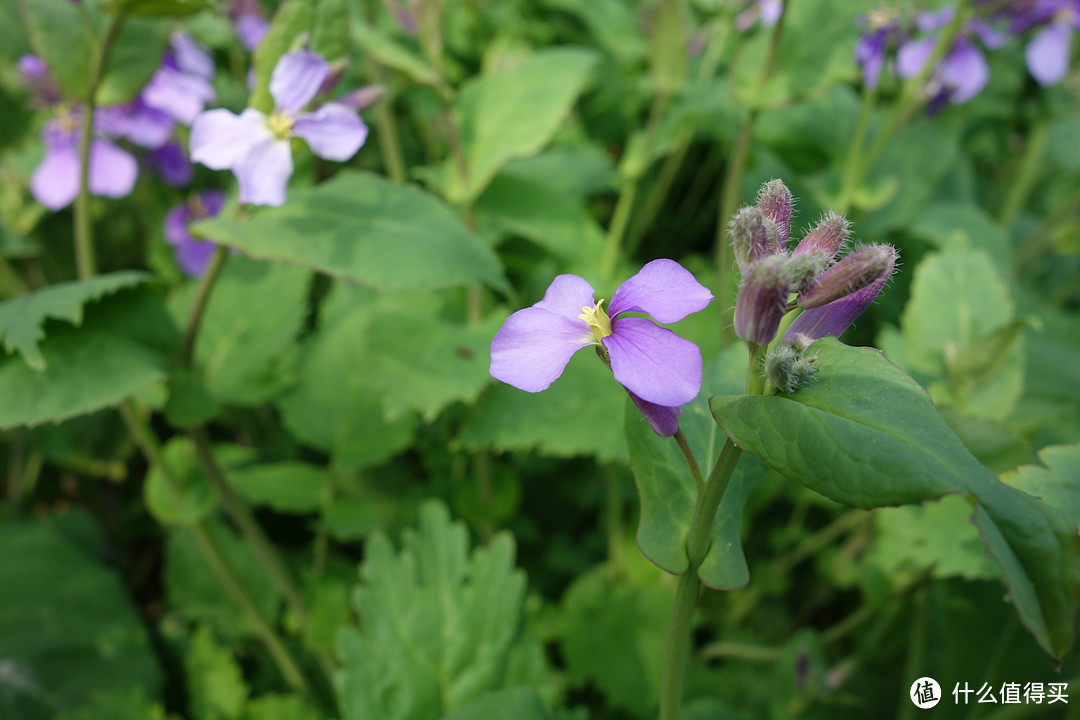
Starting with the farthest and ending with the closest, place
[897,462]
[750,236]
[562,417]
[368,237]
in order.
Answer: [562,417] → [368,237] → [750,236] → [897,462]

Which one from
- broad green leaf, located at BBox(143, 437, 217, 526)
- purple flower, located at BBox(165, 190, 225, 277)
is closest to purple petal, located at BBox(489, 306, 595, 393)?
broad green leaf, located at BBox(143, 437, 217, 526)

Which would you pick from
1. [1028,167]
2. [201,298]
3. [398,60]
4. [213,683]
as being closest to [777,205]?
[201,298]

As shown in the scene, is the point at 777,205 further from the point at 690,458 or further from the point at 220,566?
the point at 220,566

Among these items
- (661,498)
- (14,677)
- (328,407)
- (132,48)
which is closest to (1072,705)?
(661,498)

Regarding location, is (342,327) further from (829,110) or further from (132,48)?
(829,110)

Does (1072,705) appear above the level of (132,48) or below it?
below

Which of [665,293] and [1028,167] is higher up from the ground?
[665,293]
